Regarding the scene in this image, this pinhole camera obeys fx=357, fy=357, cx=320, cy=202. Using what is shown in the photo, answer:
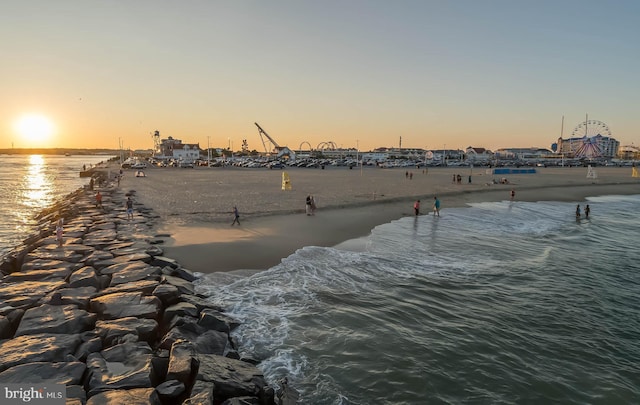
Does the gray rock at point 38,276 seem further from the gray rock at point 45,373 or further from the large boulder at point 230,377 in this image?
the large boulder at point 230,377

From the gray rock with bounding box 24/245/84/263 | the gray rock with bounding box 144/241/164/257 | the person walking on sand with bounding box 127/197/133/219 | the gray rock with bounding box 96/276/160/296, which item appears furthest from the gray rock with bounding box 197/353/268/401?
the person walking on sand with bounding box 127/197/133/219

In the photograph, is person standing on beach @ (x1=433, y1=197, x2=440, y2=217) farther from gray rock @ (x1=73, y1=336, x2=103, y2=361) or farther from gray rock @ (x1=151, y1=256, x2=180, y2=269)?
gray rock @ (x1=73, y1=336, x2=103, y2=361)

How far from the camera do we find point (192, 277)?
1228 cm

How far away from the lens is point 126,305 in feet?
28.7

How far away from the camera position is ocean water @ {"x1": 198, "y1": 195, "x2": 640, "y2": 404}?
7.07 metres

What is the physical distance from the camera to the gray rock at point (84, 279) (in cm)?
1007

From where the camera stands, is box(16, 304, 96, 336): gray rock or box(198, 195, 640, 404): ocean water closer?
box(198, 195, 640, 404): ocean water

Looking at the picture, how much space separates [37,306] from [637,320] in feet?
52.3

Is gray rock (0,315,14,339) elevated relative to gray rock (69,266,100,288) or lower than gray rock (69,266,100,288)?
lower

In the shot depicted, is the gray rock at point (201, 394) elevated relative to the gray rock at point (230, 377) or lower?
elevated

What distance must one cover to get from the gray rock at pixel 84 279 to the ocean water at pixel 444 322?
2.98 m

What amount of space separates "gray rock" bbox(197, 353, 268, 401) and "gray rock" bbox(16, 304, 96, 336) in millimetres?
3128

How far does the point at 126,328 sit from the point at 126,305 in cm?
128

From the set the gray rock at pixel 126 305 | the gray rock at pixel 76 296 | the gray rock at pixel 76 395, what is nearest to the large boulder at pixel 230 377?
Answer: the gray rock at pixel 76 395
